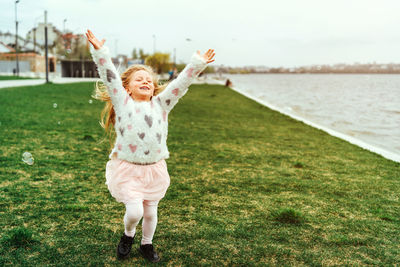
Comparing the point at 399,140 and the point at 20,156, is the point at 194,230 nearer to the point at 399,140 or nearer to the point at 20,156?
the point at 20,156

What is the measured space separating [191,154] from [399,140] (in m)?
9.60

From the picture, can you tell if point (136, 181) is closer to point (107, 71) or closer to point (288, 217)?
point (107, 71)

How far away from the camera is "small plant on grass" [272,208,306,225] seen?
454 centimetres

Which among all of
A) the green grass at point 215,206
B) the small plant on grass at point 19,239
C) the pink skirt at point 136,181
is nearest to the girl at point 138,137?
the pink skirt at point 136,181

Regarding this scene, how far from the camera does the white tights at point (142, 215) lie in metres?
3.14

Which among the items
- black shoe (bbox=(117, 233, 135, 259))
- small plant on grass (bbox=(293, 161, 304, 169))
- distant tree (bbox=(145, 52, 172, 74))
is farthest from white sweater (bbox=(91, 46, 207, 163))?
distant tree (bbox=(145, 52, 172, 74))

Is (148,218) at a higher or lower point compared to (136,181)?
lower

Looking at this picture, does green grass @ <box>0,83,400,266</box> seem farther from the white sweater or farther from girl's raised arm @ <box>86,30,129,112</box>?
girl's raised arm @ <box>86,30,129,112</box>

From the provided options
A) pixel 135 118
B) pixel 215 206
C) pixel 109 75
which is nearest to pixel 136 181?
pixel 135 118

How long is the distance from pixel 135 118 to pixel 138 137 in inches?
6.4

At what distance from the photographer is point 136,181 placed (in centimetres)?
322

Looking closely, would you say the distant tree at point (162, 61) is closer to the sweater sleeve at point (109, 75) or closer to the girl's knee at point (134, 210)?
the sweater sleeve at point (109, 75)

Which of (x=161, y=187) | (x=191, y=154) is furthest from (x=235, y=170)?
(x=161, y=187)

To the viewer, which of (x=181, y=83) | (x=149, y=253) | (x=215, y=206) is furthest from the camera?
(x=215, y=206)
